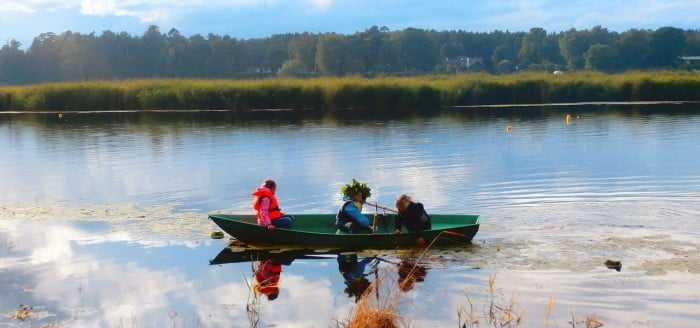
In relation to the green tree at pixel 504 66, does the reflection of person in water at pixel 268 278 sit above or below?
below

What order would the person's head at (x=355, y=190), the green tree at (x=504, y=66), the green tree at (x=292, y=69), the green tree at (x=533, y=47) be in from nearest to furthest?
the person's head at (x=355, y=190)
the green tree at (x=292, y=69)
the green tree at (x=504, y=66)
the green tree at (x=533, y=47)

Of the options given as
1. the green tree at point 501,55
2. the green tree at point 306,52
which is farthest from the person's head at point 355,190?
the green tree at point 501,55

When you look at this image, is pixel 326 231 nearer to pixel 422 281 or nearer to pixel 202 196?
pixel 422 281

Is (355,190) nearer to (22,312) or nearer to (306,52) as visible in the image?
(22,312)

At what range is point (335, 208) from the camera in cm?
1741

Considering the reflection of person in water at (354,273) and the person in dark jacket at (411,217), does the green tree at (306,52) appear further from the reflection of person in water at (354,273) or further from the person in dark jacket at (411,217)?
the reflection of person in water at (354,273)

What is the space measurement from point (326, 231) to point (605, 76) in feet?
146

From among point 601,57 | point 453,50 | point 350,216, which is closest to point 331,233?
point 350,216

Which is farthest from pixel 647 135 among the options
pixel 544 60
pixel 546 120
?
pixel 544 60

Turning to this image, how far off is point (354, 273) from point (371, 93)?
3845cm

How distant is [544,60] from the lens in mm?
142125

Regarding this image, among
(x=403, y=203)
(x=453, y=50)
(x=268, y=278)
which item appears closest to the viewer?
(x=268, y=278)

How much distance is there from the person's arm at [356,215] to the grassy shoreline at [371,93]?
36.2 meters

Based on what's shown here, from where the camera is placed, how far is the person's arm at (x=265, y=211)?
1416 centimetres
